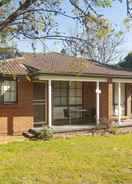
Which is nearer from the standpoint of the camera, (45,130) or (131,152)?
(131,152)

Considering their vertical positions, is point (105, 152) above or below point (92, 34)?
below

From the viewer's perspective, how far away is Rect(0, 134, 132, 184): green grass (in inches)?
441

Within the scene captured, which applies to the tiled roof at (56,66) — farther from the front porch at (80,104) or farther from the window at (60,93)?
the window at (60,93)

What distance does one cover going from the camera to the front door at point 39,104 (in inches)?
891

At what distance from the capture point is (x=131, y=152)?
15.5 meters

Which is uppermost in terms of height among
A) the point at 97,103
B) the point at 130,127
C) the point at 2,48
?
the point at 2,48

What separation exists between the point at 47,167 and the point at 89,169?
4.31ft

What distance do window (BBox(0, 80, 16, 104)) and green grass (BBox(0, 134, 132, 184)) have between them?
349cm

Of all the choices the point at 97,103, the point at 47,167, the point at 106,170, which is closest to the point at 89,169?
the point at 106,170

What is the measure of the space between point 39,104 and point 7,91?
8.77 feet

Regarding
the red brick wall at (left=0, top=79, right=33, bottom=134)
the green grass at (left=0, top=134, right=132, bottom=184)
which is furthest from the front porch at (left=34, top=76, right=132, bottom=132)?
the green grass at (left=0, top=134, right=132, bottom=184)

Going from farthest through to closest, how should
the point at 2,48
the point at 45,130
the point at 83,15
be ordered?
the point at 45,130, the point at 2,48, the point at 83,15

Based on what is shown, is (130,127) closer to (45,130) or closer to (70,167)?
(45,130)

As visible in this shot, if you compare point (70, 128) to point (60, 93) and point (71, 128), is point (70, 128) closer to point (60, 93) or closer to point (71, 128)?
point (71, 128)
